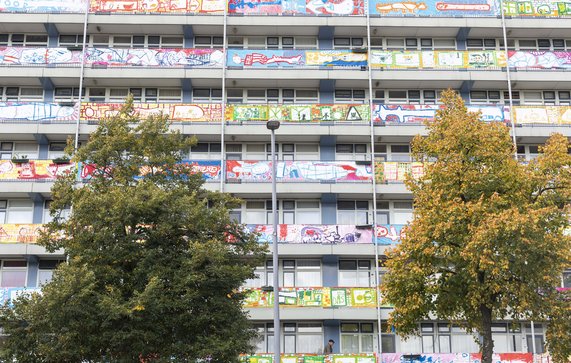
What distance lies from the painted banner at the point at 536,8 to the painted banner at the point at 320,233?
12489 mm

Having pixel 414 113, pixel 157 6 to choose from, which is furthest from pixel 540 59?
pixel 157 6

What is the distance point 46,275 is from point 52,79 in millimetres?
8808

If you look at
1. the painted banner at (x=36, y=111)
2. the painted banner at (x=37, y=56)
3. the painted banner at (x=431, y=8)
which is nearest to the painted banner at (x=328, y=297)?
the painted banner at (x=36, y=111)

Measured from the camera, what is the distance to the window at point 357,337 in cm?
3425

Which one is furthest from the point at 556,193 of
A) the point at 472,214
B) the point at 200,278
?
the point at 200,278

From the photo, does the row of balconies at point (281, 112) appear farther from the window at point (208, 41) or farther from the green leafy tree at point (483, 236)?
the green leafy tree at point (483, 236)

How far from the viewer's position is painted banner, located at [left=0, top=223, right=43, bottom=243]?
3428cm

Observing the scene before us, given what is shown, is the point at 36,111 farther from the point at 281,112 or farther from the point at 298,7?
the point at 298,7

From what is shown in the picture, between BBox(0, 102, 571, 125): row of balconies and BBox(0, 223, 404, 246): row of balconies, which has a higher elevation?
BBox(0, 102, 571, 125): row of balconies

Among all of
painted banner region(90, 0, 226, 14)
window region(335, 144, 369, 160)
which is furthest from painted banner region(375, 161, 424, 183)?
painted banner region(90, 0, 226, 14)

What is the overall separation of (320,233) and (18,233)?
493 inches

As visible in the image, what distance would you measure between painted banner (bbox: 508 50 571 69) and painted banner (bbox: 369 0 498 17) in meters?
2.32

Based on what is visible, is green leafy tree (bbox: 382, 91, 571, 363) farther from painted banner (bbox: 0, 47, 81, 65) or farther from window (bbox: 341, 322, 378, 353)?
painted banner (bbox: 0, 47, 81, 65)

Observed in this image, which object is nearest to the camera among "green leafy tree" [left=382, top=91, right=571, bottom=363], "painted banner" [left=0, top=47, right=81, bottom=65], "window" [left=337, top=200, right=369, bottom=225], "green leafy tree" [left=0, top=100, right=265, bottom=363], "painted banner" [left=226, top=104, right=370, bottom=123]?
"green leafy tree" [left=0, top=100, right=265, bottom=363]
